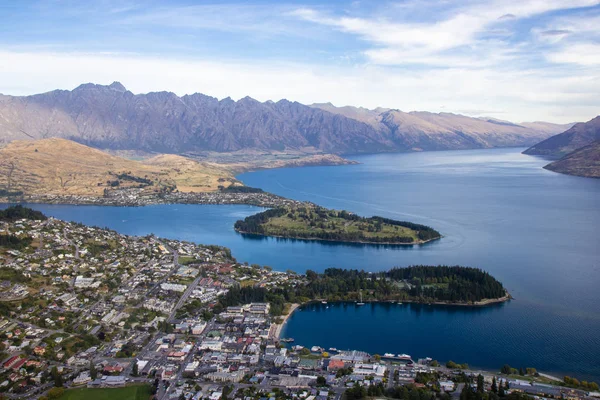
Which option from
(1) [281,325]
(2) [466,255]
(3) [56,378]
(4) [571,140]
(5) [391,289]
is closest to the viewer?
(3) [56,378]

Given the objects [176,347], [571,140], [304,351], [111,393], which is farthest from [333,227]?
[571,140]

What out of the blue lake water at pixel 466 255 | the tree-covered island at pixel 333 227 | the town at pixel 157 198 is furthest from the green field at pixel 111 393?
the town at pixel 157 198

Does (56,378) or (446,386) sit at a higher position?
(446,386)

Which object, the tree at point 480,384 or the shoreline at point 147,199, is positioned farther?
the shoreline at point 147,199

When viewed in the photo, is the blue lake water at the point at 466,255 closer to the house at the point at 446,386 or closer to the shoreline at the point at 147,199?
the shoreline at the point at 147,199

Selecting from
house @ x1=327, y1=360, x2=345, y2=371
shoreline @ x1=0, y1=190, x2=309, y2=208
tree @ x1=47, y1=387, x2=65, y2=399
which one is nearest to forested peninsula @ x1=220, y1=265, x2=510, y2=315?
house @ x1=327, y1=360, x2=345, y2=371

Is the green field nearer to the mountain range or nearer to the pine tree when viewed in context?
the pine tree

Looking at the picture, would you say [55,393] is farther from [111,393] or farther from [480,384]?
[480,384]
